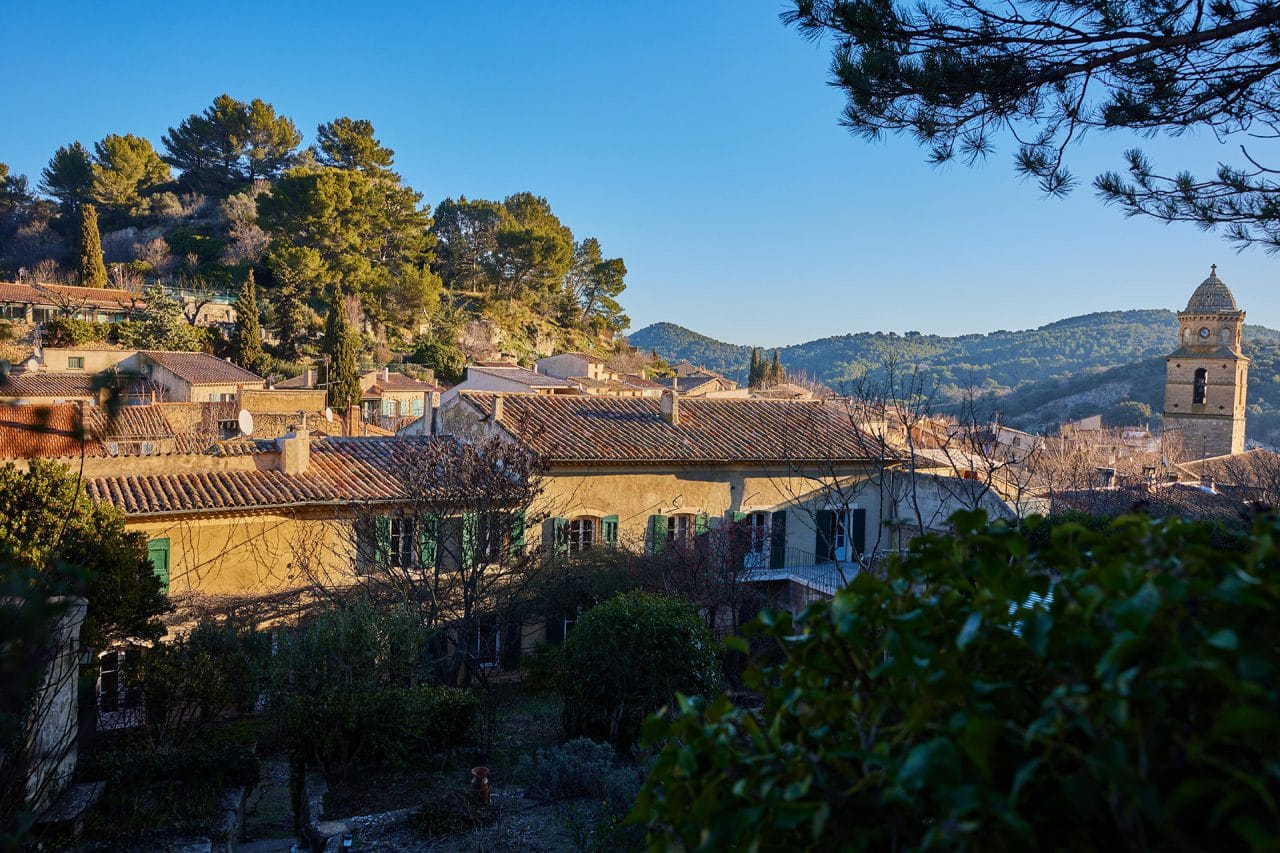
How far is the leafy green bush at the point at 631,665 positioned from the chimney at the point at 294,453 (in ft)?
25.8

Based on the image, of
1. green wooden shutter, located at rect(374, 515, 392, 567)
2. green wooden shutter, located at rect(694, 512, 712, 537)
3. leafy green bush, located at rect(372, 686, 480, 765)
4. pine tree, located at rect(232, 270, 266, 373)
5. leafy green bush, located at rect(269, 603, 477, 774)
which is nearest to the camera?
leafy green bush, located at rect(269, 603, 477, 774)

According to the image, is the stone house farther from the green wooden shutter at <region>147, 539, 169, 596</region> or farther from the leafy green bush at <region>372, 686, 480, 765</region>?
the green wooden shutter at <region>147, 539, 169, 596</region>

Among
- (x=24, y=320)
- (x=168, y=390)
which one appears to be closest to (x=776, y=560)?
(x=168, y=390)

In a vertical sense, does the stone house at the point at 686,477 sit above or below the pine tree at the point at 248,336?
below

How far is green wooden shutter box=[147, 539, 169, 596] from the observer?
1414 centimetres

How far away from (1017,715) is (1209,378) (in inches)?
1887

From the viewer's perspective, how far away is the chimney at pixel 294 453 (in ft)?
53.2

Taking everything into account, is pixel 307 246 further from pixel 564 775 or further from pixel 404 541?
pixel 564 775

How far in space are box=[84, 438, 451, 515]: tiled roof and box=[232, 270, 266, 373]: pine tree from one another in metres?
24.8

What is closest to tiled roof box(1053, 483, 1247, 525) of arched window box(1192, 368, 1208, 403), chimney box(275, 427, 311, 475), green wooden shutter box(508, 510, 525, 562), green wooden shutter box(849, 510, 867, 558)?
green wooden shutter box(849, 510, 867, 558)

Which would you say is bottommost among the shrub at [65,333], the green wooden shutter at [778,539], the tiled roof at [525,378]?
the green wooden shutter at [778,539]

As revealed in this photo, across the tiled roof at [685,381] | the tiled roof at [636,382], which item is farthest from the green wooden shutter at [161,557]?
the tiled roof at [685,381]

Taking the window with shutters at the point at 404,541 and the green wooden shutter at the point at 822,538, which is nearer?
the window with shutters at the point at 404,541

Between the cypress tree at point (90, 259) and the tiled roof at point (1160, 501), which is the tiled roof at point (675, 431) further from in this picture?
the cypress tree at point (90, 259)
